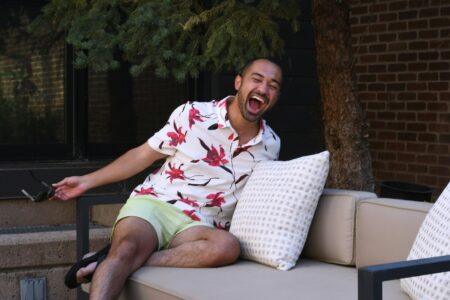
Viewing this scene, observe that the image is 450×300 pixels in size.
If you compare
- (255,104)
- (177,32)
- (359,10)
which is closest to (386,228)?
(255,104)

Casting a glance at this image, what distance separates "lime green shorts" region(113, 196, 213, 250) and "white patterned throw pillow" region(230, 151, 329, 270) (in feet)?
1.01

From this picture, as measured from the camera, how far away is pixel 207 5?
6.37 m

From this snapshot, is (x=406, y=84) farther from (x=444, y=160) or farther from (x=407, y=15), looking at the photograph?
(x=444, y=160)

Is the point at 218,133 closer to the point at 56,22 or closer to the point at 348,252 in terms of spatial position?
the point at 348,252

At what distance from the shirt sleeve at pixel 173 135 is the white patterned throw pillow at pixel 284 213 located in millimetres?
520

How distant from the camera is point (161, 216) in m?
4.06

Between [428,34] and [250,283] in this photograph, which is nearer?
[250,283]

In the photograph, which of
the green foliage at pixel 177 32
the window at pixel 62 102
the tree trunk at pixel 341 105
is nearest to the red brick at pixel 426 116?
the window at pixel 62 102

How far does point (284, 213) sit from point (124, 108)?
271 centimetres

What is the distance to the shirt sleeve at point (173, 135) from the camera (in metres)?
4.19

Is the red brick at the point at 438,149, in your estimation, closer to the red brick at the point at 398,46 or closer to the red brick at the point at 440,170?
the red brick at the point at 440,170

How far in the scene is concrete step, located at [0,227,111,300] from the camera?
5.16 metres

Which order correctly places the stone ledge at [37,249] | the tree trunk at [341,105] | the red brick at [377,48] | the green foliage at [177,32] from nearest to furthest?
the green foliage at [177,32]
the tree trunk at [341,105]
the stone ledge at [37,249]
the red brick at [377,48]

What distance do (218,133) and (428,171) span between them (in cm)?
330
